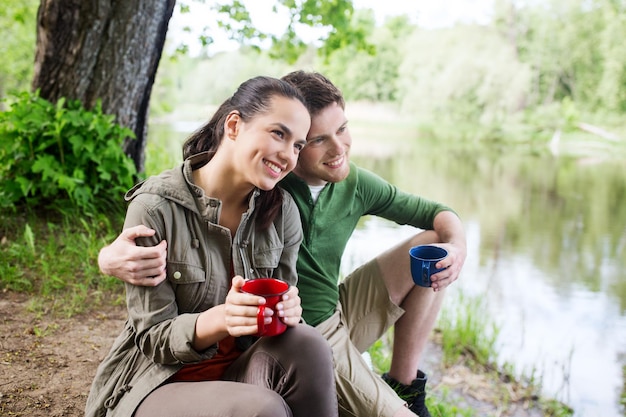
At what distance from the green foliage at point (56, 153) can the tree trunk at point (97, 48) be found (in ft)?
0.47

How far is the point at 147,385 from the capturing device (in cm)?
149

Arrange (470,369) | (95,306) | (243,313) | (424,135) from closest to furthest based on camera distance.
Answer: (243,313), (95,306), (470,369), (424,135)

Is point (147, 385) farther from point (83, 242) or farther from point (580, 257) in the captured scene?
point (580, 257)

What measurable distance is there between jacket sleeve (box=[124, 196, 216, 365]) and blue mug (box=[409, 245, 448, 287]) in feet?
2.57

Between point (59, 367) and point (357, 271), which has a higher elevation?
point (357, 271)

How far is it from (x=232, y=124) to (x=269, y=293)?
0.54 m

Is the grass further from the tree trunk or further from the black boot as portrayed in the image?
the tree trunk

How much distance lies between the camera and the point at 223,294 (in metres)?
1.64

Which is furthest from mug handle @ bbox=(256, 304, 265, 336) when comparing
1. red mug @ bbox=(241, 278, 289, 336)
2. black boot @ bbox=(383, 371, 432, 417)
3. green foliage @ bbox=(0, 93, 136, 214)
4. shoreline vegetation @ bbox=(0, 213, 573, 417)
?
green foliage @ bbox=(0, 93, 136, 214)

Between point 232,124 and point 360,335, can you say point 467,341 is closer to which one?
point 360,335

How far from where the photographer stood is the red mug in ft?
4.49

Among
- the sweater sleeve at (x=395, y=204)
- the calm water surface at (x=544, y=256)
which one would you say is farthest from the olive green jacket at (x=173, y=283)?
the calm water surface at (x=544, y=256)

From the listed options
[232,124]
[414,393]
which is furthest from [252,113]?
[414,393]

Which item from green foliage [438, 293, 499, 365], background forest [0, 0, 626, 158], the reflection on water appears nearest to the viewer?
green foliage [438, 293, 499, 365]
